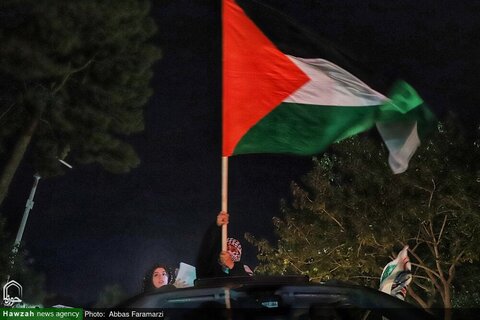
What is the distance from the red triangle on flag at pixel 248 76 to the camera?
6.73 meters

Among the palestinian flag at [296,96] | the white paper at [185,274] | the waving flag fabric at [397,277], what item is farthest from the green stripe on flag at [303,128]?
the waving flag fabric at [397,277]

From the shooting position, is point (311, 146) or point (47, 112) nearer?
point (311, 146)

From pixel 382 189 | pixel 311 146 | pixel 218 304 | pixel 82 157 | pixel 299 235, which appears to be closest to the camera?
pixel 218 304

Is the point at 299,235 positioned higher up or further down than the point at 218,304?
higher up

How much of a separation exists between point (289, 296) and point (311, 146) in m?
3.31

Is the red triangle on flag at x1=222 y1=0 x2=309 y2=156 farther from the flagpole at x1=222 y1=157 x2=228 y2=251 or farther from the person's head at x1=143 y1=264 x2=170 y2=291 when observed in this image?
the person's head at x1=143 y1=264 x2=170 y2=291

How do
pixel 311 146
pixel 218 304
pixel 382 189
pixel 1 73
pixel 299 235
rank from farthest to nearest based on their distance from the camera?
pixel 299 235 < pixel 382 189 < pixel 1 73 < pixel 311 146 < pixel 218 304

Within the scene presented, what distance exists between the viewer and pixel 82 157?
1919 centimetres

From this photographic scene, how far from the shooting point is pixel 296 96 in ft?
23.5

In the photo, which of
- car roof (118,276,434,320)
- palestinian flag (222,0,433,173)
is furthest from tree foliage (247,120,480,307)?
car roof (118,276,434,320)

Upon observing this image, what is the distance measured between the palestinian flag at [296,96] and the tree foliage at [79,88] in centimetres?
1124

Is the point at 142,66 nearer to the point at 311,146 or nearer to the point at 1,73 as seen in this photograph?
the point at 1,73

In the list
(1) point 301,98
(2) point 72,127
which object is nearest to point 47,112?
(2) point 72,127

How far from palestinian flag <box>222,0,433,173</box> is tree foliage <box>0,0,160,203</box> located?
443 inches
